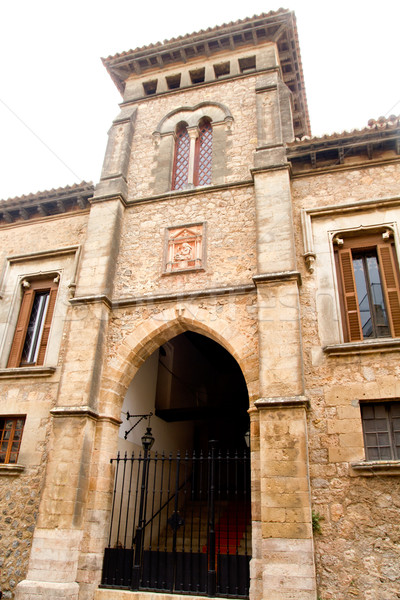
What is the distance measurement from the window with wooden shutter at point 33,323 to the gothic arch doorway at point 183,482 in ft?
7.73

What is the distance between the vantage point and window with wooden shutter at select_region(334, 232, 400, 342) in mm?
8430

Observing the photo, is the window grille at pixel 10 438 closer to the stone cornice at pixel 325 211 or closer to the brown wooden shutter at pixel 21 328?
the brown wooden shutter at pixel 21 328

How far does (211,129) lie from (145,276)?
4.71 metres

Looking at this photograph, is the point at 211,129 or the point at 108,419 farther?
the point at 211,129

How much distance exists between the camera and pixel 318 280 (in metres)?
8.96

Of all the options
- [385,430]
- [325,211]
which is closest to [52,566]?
[385,430]

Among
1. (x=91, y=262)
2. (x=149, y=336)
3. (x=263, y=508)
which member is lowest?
(x=263, y=508)

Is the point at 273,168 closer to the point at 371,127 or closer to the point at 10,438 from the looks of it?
the point at 371,127

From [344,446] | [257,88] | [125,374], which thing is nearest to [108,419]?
[125,374]

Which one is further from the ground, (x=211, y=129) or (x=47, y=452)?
(x=211, y=129)

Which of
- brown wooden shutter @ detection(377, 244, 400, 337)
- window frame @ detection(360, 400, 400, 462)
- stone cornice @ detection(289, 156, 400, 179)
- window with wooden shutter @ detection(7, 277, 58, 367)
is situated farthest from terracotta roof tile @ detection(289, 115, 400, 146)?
window with wooden shutter @ detection(7, 277, 58, 367)

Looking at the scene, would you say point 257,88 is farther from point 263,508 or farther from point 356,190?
point 263,508

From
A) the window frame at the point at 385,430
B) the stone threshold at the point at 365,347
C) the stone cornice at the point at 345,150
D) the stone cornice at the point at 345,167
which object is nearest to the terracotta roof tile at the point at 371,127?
the stone cornice at the point at 345,150

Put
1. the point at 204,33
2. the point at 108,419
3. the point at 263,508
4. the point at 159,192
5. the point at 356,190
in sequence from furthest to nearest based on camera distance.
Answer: the point at 204,33, the point at 159,192, the point at 356,190, the point at 108,419, the point at 263,508
